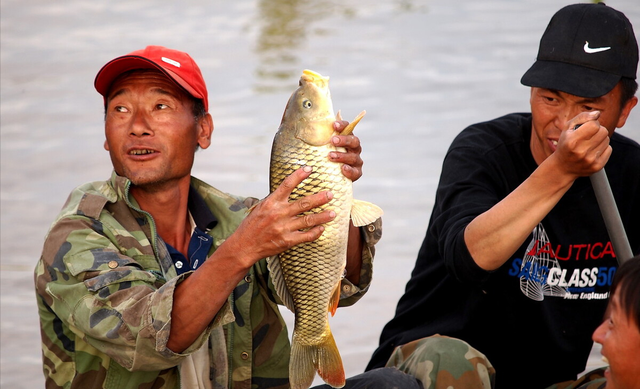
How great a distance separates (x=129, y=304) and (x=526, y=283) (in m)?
1.33

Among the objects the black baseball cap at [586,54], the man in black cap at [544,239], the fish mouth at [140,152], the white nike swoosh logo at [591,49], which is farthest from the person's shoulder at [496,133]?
the fish mouth at [140,152]

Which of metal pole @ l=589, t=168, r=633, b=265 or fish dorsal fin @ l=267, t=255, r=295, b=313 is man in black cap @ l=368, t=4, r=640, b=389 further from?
fish dorsal fin @ l=267, t=255, r=295, b=313

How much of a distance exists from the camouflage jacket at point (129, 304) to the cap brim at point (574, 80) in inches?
29.4

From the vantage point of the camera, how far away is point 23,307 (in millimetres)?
4836

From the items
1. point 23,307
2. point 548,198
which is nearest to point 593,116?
point 548,198

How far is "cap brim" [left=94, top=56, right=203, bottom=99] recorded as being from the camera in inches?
117

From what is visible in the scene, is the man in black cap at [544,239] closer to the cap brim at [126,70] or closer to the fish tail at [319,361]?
the fish tail at [319,361]

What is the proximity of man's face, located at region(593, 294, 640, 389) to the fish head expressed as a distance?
87 cm

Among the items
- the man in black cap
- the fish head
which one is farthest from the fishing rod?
the fish head

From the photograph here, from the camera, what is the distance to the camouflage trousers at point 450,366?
2865 millimetres

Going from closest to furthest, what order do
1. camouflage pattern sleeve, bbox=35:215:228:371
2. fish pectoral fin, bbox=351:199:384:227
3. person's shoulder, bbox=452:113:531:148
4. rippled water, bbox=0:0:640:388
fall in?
camouflage pattern sleeve, bbox=35:215:228:371 < fish pectoral fin, bbox=351:199:384:227 < person's shoulder, bbox=452:113:531:148 < rippled water, bbox=0:0:640:388

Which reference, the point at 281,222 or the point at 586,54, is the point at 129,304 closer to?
the point at 281,222

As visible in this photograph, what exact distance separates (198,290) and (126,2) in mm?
8488

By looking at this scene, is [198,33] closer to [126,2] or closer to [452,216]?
[126,2]
